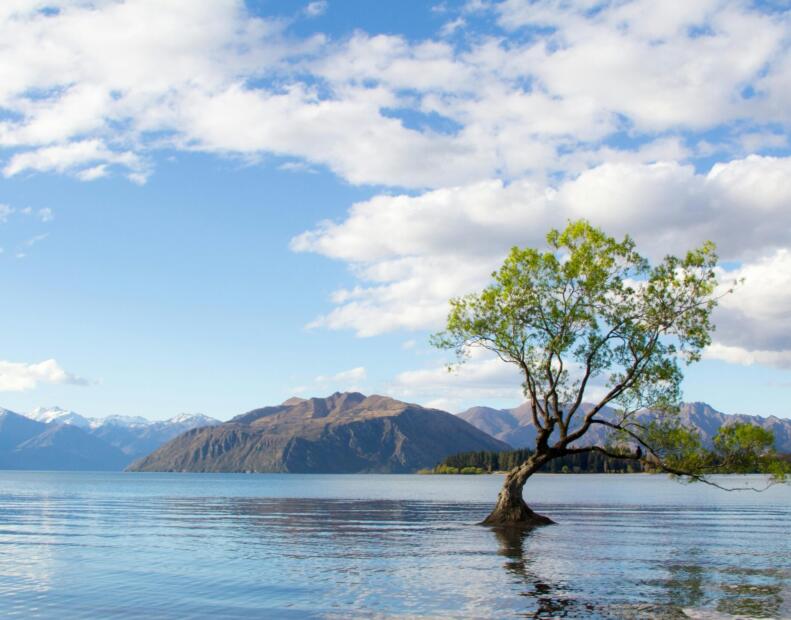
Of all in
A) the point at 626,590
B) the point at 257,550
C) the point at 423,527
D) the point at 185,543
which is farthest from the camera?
the point at 423,527

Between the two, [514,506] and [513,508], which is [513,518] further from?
[514,506]

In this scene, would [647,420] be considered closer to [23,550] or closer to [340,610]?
[340,610]

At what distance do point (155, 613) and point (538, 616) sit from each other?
47.6ft

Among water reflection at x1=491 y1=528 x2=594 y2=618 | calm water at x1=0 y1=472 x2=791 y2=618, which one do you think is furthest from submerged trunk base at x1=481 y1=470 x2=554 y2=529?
water reflection at x1=491 y1=528 x2=594 y2=618

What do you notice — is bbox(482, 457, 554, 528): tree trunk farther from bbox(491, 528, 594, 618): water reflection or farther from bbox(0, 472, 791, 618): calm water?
bbox(491, 528, 594, 618): water reflection

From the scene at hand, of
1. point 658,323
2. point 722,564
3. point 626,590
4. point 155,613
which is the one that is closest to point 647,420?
point 658,323

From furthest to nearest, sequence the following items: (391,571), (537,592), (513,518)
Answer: (513,518) < (391,571) < (537,592)

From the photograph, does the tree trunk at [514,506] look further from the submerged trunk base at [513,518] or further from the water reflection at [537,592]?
the water reflection at [537,592]

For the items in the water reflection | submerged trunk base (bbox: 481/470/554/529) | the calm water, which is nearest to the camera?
the water reflection

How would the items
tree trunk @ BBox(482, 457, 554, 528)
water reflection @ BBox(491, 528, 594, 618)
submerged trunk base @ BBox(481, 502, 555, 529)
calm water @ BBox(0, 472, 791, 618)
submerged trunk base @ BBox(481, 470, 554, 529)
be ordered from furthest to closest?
submerged trunk base @ BBox(481, 502, 555, 529) → submerged trunk base @ BBox(481, 470, 554, 529) → tree trunk @ BBox(482, 457, 554, 528) → calm water @ BBox(0, 472, 791, 618) → water reflection @ BBox(491, 528, 594, 618)

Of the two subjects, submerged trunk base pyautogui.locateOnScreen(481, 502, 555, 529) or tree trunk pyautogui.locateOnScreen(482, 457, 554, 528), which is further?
submerged trunk base pyautogui.locateOnScreen(481, 502, 555, 529)

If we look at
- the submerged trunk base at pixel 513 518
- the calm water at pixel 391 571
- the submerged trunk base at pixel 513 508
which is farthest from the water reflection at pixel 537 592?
the submerged trunk base at pixel 513 518

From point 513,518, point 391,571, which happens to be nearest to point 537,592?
point 391,571

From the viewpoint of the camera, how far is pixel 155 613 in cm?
2859
